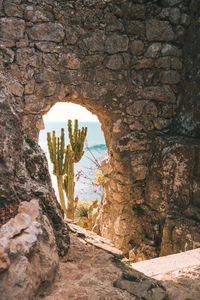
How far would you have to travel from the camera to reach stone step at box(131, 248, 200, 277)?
1.37 meters

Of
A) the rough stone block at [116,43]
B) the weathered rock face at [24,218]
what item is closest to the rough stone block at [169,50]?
the rough stone block at [116,43]

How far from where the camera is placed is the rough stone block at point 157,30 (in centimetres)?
284

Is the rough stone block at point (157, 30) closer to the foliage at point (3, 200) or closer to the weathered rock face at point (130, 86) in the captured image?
the weathered rock face at point (130, 86)

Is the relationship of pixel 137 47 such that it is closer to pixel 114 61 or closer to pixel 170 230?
pixel 114 61

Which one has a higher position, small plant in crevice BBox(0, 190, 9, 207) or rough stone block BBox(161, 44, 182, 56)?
rough stone block BBox(161, 44, 182, 56)

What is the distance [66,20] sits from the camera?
2.64 meters

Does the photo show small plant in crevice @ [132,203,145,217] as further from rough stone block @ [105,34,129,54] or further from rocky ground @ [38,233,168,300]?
rough stone block @ [105,34,129,54]

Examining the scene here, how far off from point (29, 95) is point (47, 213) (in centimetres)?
181

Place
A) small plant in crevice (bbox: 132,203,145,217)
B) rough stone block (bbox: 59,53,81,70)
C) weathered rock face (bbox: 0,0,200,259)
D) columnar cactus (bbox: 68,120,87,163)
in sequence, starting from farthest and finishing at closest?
columnar cactus (bbox: 68,120,87,163), small plant in crevice (bbox: 132,203,145,217), rough stone block (bbox: 59,53,81,70), weathered rock face (bbox: 0,0,200,259)

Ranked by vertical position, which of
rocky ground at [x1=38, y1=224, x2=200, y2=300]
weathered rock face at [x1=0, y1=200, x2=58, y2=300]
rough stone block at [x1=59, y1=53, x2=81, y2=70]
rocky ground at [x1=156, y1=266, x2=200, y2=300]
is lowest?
rocky ground at [x1=156, y1=266, x2=200, y2=300]

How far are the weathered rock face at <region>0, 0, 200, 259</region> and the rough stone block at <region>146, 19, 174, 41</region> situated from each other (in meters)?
0.01

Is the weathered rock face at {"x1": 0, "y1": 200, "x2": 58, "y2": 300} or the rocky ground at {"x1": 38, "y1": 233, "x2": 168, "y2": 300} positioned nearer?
the weathered rock face at {"x1": 0, "y1": 200, "x2": 58, "y2": 300}

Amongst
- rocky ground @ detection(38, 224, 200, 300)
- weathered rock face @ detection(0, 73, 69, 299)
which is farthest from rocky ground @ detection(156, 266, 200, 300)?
weathered rock face @ detection(0, 73, 69, 299)

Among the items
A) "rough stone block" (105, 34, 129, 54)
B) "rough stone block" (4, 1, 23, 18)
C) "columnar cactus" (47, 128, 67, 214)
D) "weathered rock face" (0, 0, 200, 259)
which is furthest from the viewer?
"columnar cactus" (47, 128, 67, 214)
